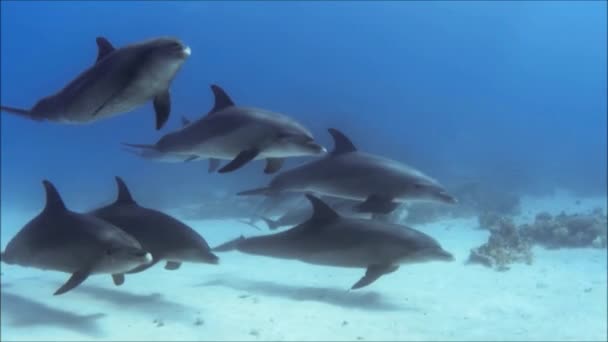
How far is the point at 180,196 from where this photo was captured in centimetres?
3531

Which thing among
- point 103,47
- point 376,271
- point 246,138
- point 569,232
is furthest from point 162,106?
point 569,232

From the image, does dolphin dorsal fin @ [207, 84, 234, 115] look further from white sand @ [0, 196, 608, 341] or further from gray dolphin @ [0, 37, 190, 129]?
white sand @ [0, 196, 608, 341]

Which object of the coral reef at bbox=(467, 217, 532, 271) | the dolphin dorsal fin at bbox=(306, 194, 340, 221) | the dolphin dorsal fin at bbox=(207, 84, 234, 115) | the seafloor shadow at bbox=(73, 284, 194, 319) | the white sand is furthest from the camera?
the coral reef at bbox=(467, 217, 532, 271)

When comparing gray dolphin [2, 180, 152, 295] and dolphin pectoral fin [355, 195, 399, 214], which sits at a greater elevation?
dolphin pectoral fin [355, 195, 399, 214]

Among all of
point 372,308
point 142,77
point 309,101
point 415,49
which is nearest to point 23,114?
point 142,77

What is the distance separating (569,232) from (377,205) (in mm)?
16532

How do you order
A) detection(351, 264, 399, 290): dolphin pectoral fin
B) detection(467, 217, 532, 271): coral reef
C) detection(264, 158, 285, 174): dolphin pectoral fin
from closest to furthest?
1. detection(264, 158, 285, 174): dolphin pectoral fin
2. detection(351, 264, 399, 290): dolphin pectoral fin
3. detection(467, 217, 532, 271): coral reef

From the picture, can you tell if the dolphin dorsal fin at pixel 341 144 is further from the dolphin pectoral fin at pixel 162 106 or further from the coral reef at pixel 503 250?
the coral reef at pixel 503 250

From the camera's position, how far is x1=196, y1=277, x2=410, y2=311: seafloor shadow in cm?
977

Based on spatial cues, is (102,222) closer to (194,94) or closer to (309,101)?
(309,101)

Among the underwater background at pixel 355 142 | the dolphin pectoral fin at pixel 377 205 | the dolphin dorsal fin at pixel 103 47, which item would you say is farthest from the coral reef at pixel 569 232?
the dolphin dorsal fin at pixel 103 47

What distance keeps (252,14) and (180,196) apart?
323 feet

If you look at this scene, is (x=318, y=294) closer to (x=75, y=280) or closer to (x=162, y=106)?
(x=75, y=280)

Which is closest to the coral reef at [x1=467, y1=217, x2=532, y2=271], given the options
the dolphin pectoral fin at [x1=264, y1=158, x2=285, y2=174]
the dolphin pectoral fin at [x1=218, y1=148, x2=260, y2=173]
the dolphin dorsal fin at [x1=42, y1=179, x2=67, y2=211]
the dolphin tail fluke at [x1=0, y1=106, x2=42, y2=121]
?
the dolphin pectoral fin at [x1=264, y1=158, x2=285, y2=174]
